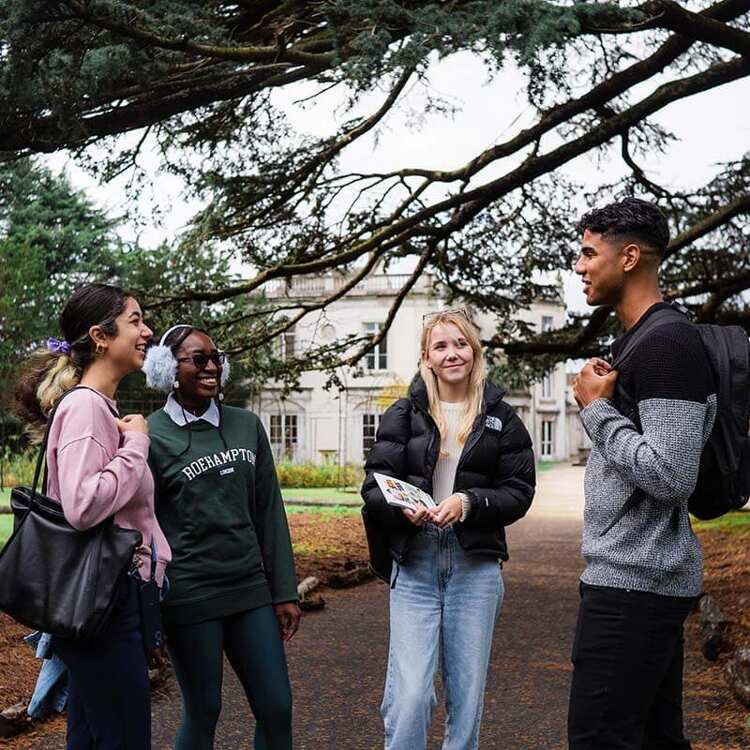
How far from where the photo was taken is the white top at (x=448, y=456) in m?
3.93

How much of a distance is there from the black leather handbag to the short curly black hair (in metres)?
→ 1.69

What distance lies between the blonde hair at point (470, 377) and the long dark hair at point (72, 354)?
3.92 feet

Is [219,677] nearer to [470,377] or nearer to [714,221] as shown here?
[470,377]

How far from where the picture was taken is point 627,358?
9.55ft

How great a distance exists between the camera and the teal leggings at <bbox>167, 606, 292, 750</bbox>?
3725mm

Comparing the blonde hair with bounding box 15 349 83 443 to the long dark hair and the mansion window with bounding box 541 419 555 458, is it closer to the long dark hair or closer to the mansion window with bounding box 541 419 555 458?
the long dark hair

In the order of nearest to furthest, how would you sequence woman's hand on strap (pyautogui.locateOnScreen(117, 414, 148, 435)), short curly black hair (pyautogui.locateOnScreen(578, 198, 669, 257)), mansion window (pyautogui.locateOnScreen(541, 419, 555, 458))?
short curly black hair (pyautogui.locateOnScreen(578, 198, 669, 257)) < woman's hand on strap (pyautogui.locateOnScreen(117, 414, 148, 435)) < mansion window (pyautogui.locateOnScreen(541, 419, 555, 458))

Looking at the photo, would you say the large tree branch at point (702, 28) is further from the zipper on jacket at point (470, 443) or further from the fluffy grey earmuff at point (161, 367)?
the fluffy grey earmuff at point (161, 367)

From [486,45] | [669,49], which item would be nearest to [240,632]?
[486,45]

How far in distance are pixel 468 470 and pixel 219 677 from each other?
1180 mm

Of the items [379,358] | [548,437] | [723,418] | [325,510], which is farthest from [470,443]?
[548,437]

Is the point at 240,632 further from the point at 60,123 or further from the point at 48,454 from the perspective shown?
the point at 60,123

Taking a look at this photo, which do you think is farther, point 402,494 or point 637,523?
point 402,494

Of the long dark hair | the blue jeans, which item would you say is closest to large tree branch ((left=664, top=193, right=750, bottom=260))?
the blue jeans
